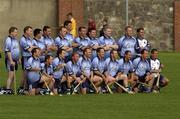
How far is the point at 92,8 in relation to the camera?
44438 mm

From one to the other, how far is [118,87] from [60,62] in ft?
5.76

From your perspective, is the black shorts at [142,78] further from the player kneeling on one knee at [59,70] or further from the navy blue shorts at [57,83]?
the navy blue shorts at [57,83]

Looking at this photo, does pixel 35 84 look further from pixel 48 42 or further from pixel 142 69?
pixel 142 69

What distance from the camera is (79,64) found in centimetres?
2284

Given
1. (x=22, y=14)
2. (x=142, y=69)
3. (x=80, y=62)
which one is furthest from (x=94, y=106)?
(x=22, y=14)

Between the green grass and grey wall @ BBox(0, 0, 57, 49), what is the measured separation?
69.4 feet

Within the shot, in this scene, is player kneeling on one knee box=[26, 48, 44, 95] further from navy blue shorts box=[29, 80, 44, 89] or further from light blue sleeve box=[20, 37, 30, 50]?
light blue sleeve box=[20, 37, 30, 50]

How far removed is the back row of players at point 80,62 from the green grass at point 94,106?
87 cm

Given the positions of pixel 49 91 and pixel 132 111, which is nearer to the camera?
pixel 132 111

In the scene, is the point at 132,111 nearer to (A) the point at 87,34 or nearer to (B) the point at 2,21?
(A) the point at 87,34

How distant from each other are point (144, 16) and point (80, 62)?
22221 millimetres

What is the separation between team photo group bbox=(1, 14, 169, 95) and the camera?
22219 mm

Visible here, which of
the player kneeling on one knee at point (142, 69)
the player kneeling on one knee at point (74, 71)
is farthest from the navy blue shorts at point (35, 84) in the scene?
the player kneeling on one knee at point (142, 69)

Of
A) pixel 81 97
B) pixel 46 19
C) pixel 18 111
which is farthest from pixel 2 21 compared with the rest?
pixel 18 111
